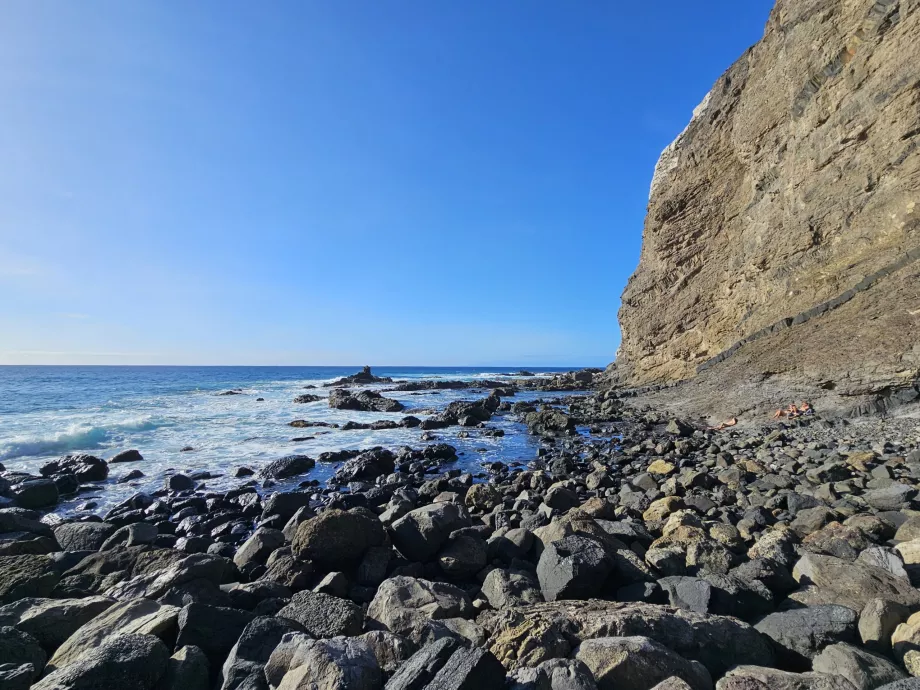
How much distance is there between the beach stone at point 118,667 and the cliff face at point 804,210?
1561 cm

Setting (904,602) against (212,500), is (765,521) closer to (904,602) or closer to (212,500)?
(904,602)

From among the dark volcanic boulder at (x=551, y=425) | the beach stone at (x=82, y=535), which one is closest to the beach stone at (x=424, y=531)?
the beach stone at (x=82, y=535)

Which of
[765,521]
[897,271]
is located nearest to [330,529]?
[765,521]

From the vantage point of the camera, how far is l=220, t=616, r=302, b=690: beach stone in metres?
2.89

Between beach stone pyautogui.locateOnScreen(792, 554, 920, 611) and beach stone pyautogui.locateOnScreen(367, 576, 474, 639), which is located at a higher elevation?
Answer: beach stone pyautogui.locateOnScreen(792, 554, 920, 611)

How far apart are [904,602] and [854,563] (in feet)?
1.80

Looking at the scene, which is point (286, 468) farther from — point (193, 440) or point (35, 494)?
point (193, 440)

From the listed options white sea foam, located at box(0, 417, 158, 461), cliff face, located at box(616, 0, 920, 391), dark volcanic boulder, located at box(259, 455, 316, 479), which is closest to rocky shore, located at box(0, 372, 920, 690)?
dark volcanic boulder, located at box(259, 455, 316, 479)

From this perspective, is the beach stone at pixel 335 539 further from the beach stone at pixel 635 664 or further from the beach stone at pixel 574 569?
the beach stone at pixel 635 664

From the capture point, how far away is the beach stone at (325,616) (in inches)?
142

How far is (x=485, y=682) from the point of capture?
2449mm

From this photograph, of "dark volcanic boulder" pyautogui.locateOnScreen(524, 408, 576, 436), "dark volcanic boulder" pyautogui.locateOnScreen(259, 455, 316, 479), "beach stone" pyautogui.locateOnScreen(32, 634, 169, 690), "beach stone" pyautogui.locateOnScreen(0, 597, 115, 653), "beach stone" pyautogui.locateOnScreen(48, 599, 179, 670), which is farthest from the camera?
"dark volcanic boulder" pyautogui.locateOnScreen(524, 408, 576, 436)

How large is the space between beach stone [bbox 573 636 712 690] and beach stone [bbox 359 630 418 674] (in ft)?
3.84

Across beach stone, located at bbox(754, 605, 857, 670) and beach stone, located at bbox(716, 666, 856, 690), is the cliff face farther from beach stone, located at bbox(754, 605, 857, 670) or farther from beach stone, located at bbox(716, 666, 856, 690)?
beach stone, located at bbox(716, 666, 856, 690)
